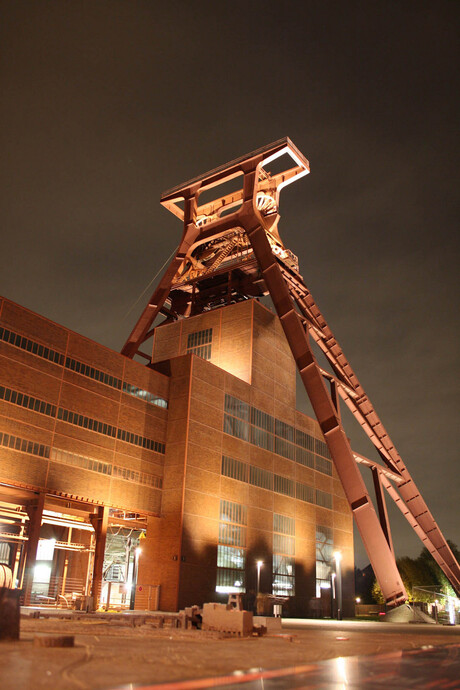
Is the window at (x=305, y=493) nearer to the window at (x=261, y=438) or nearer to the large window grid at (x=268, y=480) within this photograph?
the large window grid at (x=268, y=480)

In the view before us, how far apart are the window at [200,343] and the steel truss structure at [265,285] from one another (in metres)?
3.66

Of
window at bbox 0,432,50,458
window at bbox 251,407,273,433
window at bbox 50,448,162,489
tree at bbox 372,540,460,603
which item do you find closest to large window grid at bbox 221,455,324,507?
window at bbox 251,407,273,433

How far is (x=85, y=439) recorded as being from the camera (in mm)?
32312

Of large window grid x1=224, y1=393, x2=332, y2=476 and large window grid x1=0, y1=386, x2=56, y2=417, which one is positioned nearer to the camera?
large window grid x1=0, y1=386, x2=56, y2=417

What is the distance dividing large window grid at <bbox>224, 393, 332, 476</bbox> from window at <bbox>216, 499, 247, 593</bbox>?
5.35 m

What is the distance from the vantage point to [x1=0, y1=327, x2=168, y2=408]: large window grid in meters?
29.8

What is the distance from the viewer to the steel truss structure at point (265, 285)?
4257cm

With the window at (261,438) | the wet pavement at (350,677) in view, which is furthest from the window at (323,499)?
the wet pavement at (350,677)

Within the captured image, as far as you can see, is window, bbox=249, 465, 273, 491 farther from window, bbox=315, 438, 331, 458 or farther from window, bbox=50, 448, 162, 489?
window, bbox=315, 438, 331, 458

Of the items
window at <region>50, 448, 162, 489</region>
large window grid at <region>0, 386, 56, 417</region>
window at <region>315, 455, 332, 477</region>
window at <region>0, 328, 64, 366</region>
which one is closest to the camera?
large window grid at <region>0, 386, 56, 417</region>

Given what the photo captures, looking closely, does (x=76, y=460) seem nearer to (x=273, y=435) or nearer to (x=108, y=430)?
(x=108, y=430)

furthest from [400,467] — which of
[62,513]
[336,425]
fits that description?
[62,513]

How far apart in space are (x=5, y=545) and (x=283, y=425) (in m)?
22.6

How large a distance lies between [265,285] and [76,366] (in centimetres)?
2063
